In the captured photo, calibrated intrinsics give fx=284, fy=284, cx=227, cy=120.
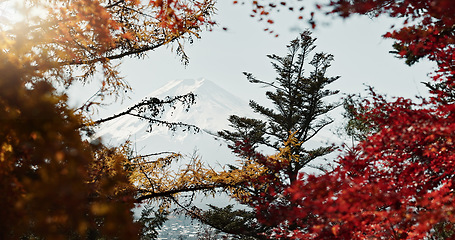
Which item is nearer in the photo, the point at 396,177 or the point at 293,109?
the point at 396,177

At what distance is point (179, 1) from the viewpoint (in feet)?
17.3

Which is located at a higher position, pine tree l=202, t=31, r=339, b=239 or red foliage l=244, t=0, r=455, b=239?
pine tree l=202, t=31, r=339, b=239

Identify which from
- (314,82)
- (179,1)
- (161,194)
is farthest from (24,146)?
(314,82)

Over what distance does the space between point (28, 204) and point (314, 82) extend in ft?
47.3

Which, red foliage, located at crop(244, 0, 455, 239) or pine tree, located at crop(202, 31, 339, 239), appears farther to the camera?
pine tree, located at crop(202, 31, 339, 239)

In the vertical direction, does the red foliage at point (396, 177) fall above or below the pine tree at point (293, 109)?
below

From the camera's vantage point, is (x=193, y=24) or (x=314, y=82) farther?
(x=314, y=82)

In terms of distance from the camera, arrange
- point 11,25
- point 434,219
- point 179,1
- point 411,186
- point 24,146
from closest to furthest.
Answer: point 24,146
point 434,219
point 11,25
point 411,186
point 179,1

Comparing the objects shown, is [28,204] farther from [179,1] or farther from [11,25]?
[179,1]

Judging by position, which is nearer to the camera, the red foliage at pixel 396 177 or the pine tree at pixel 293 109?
the red foliage at pixel 396 177

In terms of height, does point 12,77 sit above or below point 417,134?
above

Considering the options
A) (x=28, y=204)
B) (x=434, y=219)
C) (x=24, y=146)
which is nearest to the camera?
(x=28, y=204)

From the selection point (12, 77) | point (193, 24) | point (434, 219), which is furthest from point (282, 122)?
point (12, 77)

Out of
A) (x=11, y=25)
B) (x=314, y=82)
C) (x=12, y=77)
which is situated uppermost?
(x=314, y=82)
